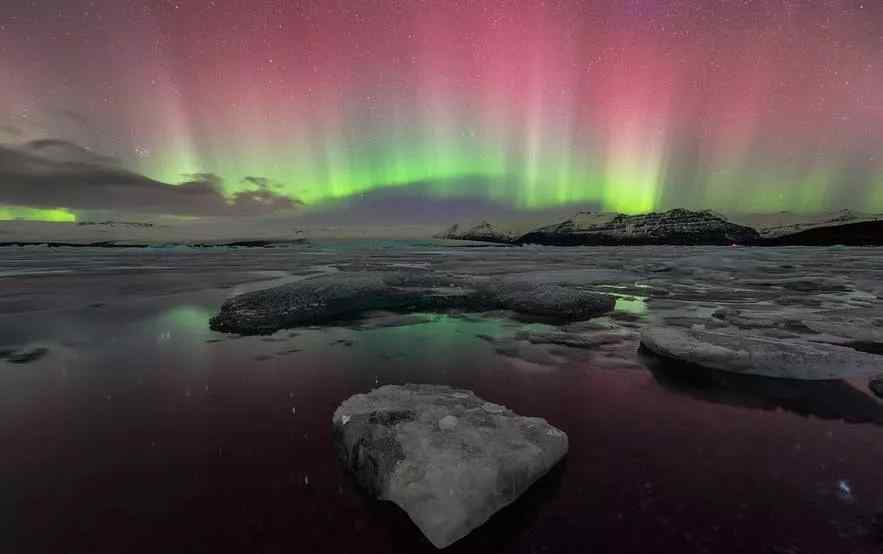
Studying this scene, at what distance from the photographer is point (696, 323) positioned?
773cm

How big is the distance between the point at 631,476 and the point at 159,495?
10.6 feet

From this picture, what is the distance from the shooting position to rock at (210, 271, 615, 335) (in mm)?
8016

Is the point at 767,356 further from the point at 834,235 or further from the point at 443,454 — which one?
the point at 834,235

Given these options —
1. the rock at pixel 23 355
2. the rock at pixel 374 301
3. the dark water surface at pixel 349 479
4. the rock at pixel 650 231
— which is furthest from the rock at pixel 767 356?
the rock at pixel 650 231

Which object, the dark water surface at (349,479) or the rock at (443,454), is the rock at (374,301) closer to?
the dark water surface at (349,479)

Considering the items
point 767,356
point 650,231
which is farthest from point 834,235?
point 767,356

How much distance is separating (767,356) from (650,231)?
163 m

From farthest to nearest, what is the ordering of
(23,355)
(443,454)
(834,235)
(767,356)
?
(834,235), (23,355), (767,356), (443,454)

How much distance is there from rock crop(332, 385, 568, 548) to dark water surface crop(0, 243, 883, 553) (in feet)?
0.33

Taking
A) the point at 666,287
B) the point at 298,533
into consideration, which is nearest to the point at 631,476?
the point at 298,533

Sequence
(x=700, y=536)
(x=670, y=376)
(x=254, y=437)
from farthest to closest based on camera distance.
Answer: (x=670, y=376) < (x=254, y=437) < (x=700, y=536)

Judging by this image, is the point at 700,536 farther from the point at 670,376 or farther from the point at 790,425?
the point at 670,376

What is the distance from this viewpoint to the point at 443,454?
112 inches

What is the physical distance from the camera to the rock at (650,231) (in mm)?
135750
